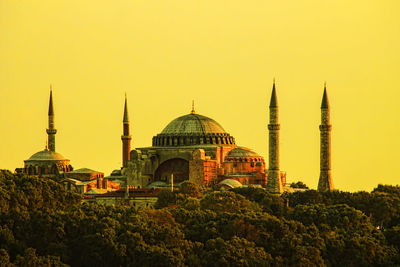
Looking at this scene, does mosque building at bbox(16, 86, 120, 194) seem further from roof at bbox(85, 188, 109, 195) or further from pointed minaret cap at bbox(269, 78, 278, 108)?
pointed minaret cap at bbox(269, 78, 278, 108)

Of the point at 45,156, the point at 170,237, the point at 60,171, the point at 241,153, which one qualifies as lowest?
the point at 170,237

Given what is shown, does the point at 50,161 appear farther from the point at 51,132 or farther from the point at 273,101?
the point at 273,101

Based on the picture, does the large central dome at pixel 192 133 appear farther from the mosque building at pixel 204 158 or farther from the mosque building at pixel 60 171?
the mosque building at pixel 60 171

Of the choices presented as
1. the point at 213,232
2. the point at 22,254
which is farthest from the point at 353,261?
the point at 22,254

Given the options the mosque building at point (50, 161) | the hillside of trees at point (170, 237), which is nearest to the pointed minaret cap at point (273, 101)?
the mosque building at point (50, 161)

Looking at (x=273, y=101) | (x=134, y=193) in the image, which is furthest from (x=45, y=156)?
(x=273, y=101)

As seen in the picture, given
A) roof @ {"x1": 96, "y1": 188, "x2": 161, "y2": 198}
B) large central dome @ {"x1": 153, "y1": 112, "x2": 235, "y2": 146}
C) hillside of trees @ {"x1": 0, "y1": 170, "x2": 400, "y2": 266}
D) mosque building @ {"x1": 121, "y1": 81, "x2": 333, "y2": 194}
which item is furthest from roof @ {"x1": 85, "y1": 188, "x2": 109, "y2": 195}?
hillside of trees @ {"x1": 0, "y1": 170, "x2": 400, "y2": 266}

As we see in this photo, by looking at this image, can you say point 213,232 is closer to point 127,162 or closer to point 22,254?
point 22,254
